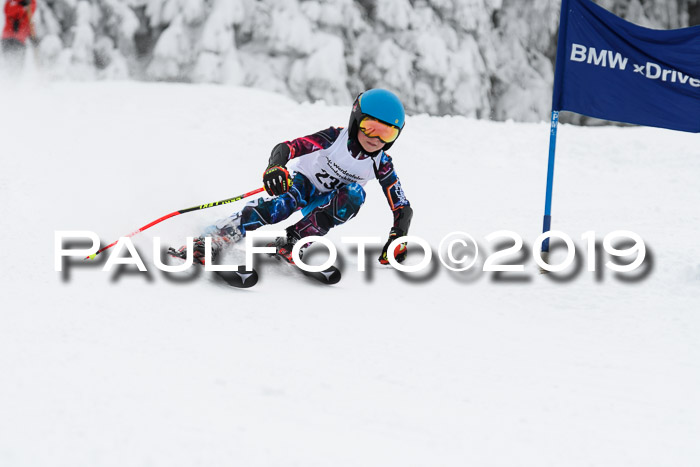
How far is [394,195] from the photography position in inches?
170

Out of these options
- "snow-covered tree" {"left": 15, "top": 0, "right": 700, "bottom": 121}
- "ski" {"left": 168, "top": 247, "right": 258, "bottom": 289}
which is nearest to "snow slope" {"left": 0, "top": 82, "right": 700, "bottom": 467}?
"ski" {"left": 168, "top": 247, "right": 258, "bottom": 289}

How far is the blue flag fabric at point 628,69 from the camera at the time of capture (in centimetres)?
466

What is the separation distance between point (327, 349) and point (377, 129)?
5.40ft

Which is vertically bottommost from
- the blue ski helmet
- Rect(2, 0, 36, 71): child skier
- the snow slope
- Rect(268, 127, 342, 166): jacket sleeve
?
the snow slope

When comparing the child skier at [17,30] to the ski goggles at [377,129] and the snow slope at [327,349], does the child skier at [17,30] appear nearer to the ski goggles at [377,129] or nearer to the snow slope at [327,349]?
the snow slope at [327,349]

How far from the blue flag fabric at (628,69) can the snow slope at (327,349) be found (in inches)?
46.0

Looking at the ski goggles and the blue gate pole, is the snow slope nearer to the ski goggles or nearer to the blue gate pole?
the blue gate pole

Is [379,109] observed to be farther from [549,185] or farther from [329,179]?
[549,185]

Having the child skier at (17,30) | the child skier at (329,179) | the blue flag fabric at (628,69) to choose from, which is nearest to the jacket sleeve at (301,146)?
the child skier at (329,179)

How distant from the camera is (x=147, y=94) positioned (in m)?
9.73

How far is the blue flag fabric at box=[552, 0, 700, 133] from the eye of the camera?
15.3 ft

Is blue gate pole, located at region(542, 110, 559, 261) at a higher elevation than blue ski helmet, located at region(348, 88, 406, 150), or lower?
lower

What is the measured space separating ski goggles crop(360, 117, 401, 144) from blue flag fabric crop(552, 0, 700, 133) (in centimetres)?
172

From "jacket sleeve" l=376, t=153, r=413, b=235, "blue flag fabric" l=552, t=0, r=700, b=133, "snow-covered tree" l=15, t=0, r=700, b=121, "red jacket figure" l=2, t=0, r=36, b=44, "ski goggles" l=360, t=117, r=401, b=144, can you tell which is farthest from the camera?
"snow-covered tree" l=15, t=0, r=700, b=121
